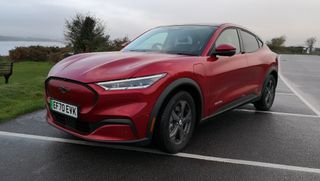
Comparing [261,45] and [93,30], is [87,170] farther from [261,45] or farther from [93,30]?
[93,30]

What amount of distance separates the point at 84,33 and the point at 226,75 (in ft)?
71.6

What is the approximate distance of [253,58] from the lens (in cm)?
602

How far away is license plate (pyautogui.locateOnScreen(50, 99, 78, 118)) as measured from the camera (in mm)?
3873

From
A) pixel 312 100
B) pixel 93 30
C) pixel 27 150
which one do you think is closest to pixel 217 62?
pixel 27 150

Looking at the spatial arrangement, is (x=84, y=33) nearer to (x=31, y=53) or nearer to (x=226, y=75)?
(x=31, y=53)

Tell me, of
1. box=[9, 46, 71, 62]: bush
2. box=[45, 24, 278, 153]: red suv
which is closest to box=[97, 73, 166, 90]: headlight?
box=[45, 24, 278, 153]: red suv

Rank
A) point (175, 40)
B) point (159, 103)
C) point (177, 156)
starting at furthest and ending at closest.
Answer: point (175, 40) < point (177, 156) < point (159, 103)

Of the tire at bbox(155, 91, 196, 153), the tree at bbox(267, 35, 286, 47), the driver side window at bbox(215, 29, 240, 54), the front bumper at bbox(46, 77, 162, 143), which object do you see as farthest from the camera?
the tree at bbox(267, 35, 286, 47)

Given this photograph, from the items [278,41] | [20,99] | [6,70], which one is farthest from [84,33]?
[278,41]

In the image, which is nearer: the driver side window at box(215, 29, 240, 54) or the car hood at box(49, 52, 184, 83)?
the car hood at box(49, 52, 184, 83)

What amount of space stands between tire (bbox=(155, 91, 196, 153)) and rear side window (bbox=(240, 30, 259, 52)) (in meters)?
1.99

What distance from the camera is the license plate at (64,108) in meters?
3.87

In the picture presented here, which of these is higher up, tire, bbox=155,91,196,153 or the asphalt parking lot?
tire, bbox=155,91,196,153

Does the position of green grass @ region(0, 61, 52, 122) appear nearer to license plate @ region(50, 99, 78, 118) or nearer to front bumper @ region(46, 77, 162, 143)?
license plate @ region(50, 99, 78, 118)
